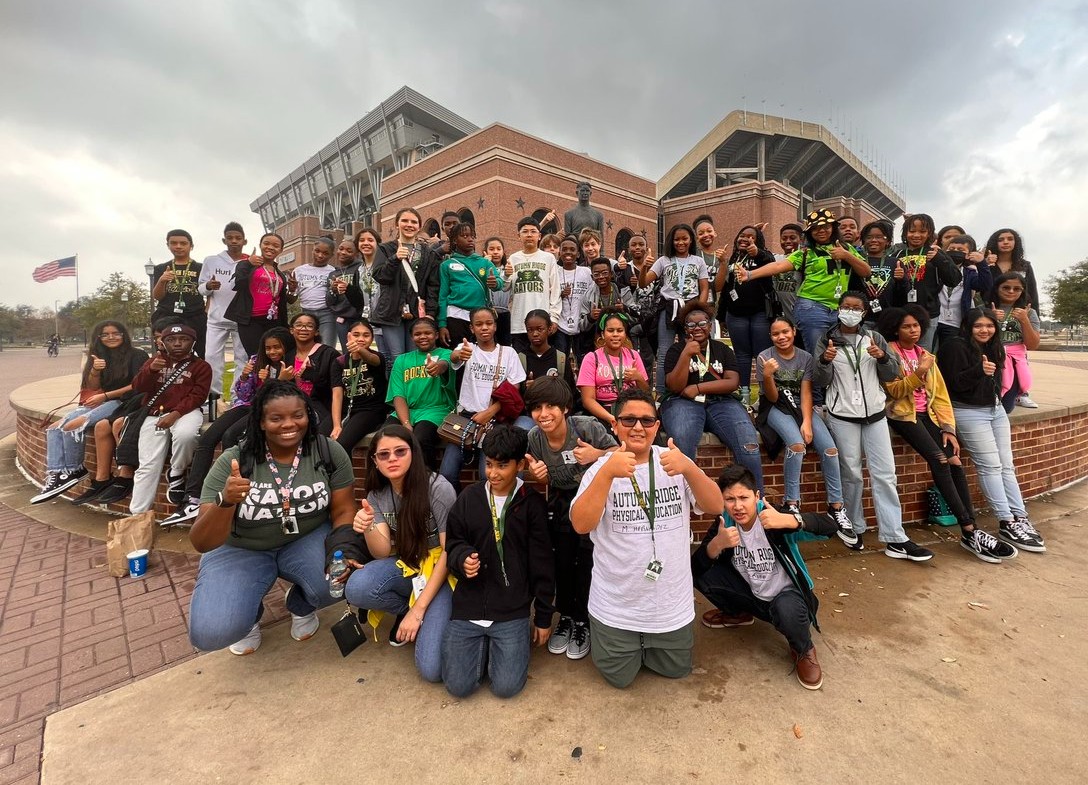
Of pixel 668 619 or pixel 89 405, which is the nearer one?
pixel 668 619

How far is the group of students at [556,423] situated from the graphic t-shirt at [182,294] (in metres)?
0.05

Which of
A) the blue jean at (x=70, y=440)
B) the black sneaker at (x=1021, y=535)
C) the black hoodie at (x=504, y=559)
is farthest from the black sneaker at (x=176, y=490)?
the black sneaker at (x=1021, y=535)

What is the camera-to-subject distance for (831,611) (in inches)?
119

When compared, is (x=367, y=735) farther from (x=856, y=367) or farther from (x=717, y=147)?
(x=717, y=147)

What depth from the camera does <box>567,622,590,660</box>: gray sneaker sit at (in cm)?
265

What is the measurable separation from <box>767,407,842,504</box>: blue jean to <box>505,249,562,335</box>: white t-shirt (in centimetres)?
233

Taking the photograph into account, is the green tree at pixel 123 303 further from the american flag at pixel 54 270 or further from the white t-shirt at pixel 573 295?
the white t-shirt at pixel 573 295

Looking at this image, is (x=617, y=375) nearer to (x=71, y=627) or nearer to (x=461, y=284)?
(x=461, y=284)

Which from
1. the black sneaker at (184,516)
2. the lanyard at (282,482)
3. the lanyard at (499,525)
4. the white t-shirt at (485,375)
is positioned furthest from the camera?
the black sneaker at (184,516)

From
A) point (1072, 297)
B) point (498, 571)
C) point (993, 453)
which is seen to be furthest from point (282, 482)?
point (1072, 297)

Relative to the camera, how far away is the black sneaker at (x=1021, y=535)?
375 centimetres

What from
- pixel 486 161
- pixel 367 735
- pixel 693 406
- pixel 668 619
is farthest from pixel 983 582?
pixel 486 161

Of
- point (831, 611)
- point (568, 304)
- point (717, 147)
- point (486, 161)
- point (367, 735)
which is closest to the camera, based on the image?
point (367, 735)

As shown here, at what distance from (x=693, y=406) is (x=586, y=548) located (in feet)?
5.60
